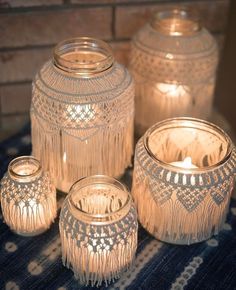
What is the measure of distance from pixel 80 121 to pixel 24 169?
0.37 ft

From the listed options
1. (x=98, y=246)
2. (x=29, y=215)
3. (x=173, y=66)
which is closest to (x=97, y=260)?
(x=98, y=246)

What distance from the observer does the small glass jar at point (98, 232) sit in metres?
0.72

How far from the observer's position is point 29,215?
0.81 meters

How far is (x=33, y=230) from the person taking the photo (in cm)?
84

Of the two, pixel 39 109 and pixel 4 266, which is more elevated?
pixel 39 109

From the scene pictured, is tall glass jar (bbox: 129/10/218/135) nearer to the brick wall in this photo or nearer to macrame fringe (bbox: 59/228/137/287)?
the brick wall

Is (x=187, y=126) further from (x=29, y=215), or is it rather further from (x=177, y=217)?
(x=29, y=215)

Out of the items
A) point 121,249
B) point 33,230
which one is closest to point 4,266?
point 33,230

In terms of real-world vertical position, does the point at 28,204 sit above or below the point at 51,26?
below

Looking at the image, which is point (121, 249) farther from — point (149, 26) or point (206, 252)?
point (149, 26)

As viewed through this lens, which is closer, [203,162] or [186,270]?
[186,270]

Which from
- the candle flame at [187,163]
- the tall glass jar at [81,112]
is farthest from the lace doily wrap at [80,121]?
the candle flame at [187,163]

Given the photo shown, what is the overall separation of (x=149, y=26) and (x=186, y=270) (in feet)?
1.47

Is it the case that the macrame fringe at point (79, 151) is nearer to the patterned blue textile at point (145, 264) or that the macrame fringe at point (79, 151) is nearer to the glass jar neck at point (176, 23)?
the patterned blue textile at point (145, 264)
